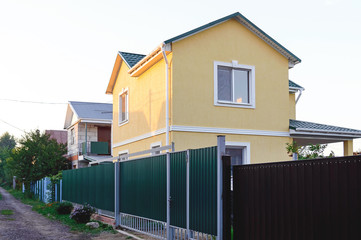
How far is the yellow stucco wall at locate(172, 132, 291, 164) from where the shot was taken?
1441cm

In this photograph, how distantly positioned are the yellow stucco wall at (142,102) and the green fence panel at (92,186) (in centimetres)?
226

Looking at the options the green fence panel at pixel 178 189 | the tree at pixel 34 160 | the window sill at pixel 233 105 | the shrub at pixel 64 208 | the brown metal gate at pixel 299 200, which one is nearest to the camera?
the brown metal gate at pixel 299 200

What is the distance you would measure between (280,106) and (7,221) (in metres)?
10.3

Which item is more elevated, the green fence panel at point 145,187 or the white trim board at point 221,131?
the white trim board at point 221,131

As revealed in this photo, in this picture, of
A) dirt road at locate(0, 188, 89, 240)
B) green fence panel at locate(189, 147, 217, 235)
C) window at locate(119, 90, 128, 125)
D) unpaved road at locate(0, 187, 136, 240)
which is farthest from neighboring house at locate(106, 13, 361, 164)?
green fence panel at locate(189, 147, 217, 235)

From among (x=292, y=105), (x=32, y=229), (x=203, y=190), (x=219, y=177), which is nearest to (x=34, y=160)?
(x=32, y=229)

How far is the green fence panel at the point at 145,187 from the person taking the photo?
10.1 meters

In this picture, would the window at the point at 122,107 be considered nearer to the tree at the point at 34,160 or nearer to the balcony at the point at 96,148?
the balcony at the point at 96,148

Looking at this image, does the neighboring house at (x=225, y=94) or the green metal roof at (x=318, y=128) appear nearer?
the neighboring house at (x=225, y=94)

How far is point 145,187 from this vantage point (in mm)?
11195

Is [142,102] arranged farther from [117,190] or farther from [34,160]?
[34,160]

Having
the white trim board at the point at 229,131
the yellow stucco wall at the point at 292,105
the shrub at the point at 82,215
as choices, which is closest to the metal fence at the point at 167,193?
the shrub at the point at 82,215

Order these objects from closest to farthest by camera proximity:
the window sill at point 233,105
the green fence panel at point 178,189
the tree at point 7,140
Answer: the green fence panel at point 178,189
the window sill at point 233,105
the tree at point 7,140

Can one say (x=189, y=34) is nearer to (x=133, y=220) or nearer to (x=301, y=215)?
(x=133, y=220)
